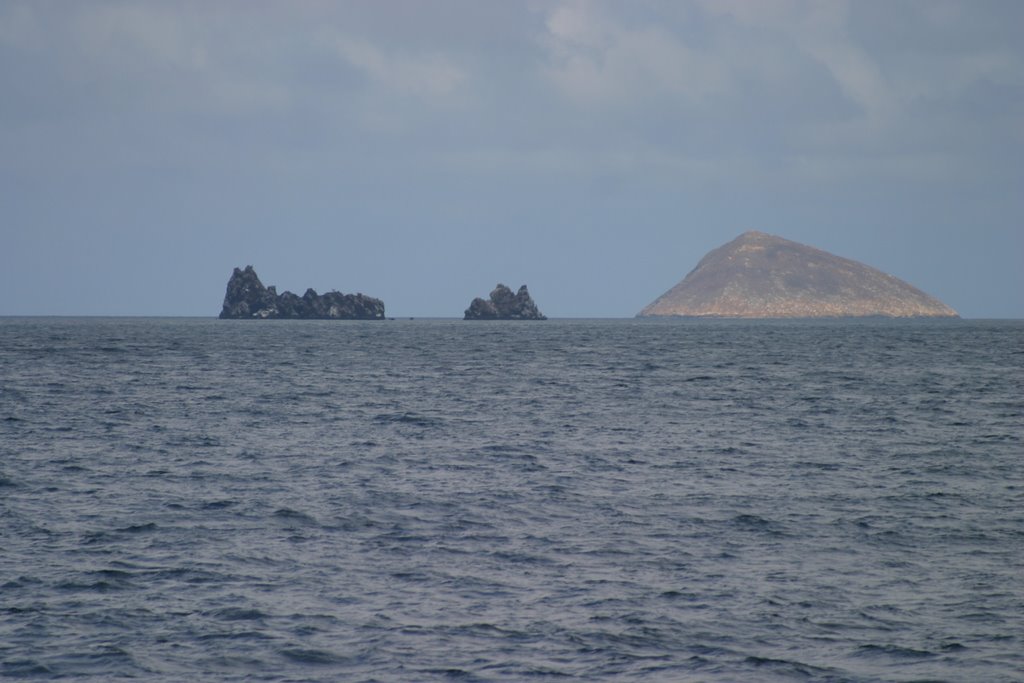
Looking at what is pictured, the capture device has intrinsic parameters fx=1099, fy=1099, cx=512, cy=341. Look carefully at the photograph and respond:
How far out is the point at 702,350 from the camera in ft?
429

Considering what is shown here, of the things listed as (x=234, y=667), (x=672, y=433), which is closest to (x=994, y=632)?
(x=234, y=667)

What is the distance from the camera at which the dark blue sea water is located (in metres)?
15.9

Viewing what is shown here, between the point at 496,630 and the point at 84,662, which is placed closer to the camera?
the point at 84,662

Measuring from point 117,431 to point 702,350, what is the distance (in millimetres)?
96159

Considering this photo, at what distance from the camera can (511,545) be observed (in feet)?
73.7

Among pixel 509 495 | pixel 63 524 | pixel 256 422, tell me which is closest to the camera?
pixel 63 524

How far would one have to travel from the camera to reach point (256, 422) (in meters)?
46.6

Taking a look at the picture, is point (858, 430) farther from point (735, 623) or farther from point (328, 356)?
point (328, 356)

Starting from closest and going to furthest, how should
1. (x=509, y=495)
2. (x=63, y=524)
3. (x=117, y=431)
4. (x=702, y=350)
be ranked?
(x=63, y=524)
(x=509, y=495)
(x=117, y=431)
(x=702, y=350)

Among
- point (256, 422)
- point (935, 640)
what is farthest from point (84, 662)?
point (256, 422)

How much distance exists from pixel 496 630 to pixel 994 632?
303 inches

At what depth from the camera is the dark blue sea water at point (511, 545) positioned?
15.9m

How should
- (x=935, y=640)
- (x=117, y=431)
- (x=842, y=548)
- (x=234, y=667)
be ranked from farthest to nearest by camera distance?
(x=117, y=431)
(x=842, y=548)
(x=935, y=640)
(x=234, y=667)

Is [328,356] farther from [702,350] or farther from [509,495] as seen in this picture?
[509,495]
